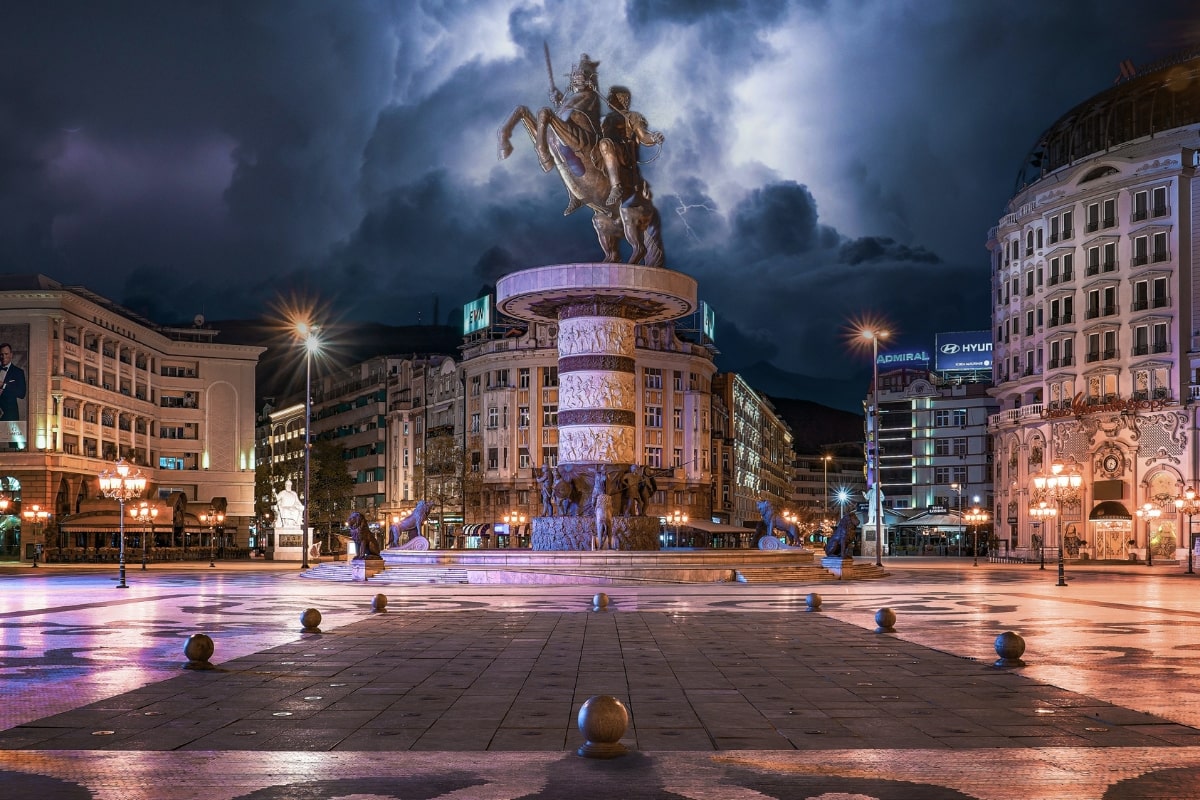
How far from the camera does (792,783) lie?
11.1m

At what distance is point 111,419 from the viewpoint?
323ft

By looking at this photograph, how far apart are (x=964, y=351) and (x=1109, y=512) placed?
178ft

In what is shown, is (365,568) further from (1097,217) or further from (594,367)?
(1097,217)

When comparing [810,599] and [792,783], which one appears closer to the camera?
[792,783]

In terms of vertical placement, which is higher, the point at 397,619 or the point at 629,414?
the point at 629,414

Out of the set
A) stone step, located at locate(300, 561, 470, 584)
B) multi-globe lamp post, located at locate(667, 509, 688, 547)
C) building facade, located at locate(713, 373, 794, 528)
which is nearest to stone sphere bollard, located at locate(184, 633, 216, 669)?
stone step, located at locate(300, 561, 470, 584)

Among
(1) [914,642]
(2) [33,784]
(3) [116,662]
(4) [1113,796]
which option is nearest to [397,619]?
(3) [116,662]

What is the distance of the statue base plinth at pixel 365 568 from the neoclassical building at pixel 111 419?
37018 millimetres

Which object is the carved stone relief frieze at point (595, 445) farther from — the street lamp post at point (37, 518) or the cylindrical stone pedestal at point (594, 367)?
the street lamp post at point (37, 518)

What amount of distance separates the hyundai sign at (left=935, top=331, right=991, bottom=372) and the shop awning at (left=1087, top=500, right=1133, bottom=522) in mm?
50973

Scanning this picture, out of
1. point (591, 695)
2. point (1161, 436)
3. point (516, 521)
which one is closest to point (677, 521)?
point (516, 521)

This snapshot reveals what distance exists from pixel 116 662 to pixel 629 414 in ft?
114

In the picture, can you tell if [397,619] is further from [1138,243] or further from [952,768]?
[1138,243]

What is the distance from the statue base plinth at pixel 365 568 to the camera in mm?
50625
